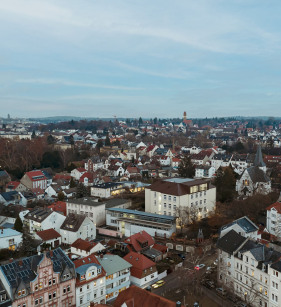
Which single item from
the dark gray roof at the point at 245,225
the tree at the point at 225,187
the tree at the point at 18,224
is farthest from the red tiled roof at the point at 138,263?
the tree at the point at 225,187

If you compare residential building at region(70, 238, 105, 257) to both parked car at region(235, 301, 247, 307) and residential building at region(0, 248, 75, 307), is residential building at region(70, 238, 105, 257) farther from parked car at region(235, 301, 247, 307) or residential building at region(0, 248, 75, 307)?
parked car at region(235, 301, 247, 307)

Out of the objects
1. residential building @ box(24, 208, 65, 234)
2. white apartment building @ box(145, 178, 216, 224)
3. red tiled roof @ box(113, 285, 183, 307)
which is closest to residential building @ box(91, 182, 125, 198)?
white apartment building @ box(145, 178, 216, 224)

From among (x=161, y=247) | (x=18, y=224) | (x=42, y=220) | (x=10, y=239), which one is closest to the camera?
(x=161, y=247)

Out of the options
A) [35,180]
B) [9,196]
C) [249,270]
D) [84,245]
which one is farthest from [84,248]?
[35,180]

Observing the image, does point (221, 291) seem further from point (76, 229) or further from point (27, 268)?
point (76, 229)

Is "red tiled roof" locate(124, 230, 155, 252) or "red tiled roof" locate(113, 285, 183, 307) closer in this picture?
"red tiled roof" locate(113, 285, 183, 307)

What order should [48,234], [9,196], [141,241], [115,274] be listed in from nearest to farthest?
[115,274] → [141,241] → [48,234] → [9,196]

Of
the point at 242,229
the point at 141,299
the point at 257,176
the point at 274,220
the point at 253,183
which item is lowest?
the point at 141,299

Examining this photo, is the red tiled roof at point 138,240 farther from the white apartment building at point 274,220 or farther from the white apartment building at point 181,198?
the white apartment building at point 274,220
